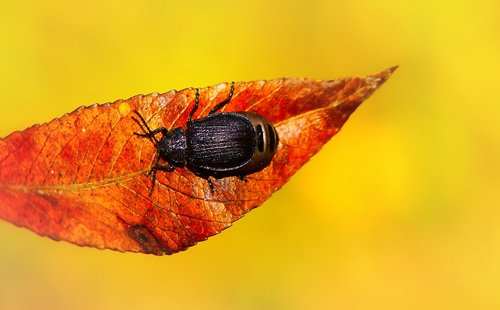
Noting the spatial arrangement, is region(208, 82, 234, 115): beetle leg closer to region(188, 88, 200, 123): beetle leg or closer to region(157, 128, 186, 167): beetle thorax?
region(188, 88, 200, 123): beetle leg

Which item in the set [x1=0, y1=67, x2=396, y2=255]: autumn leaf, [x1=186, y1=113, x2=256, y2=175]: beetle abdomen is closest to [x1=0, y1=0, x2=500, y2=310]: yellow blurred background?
[x1=0, y1=67, x2=396, y2=255]: autumn leaf

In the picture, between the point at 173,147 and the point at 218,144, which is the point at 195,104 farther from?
the point at 218,144

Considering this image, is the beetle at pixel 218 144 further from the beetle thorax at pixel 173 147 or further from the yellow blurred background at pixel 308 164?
the yellow blurred background at pixel 308 164

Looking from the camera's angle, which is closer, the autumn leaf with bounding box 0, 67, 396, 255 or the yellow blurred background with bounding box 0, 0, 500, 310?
the autumn leaf with bounding box 0, 67, 396, 255

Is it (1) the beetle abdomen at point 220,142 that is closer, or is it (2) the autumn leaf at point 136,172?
(2) the autumn leaf at point 136,172

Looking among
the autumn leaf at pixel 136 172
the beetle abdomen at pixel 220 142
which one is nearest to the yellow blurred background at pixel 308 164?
the autumn leaf at pixel 136 172

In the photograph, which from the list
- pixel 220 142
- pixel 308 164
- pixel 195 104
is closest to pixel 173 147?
pixel 195 104

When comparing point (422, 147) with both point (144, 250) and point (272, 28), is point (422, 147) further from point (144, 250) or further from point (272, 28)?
point (144, 250)
